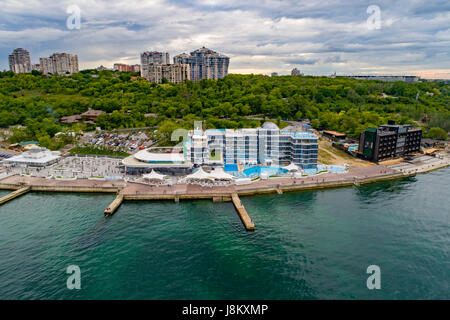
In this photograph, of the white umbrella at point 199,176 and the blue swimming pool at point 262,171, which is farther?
the blue swimming pool at point 262,171

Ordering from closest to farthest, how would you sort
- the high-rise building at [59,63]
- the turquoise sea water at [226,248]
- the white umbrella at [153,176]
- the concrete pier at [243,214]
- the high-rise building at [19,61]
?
the turquoise sea water at [226,248] → the concrete pier at [243,214] → the white umbrella at [153,176] → the high-rise building at [59,63] → the high-rise building at [19,61]

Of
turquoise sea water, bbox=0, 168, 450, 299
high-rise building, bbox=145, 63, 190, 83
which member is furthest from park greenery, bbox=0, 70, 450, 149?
turquoise sea water, bbox=0, 168, 450, 299

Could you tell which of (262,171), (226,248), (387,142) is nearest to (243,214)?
(226,248)

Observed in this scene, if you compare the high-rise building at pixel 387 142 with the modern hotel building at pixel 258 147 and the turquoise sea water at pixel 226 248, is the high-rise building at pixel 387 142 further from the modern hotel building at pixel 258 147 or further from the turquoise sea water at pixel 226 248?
the turquoise sea water at pixel 226 248

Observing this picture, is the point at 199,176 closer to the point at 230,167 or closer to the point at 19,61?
the point at 230,167

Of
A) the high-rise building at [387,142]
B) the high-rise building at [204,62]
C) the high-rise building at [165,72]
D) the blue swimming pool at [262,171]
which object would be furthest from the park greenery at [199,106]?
the high-rise building at [204,62]
